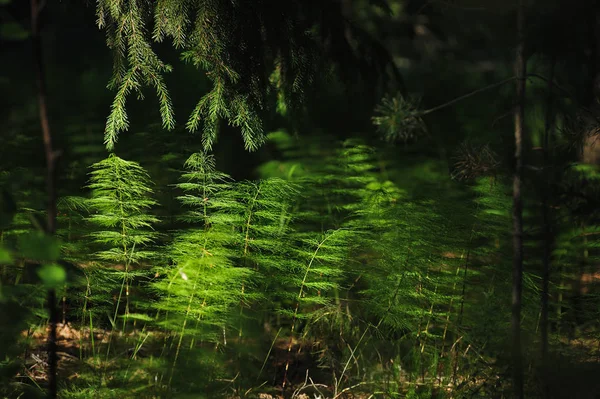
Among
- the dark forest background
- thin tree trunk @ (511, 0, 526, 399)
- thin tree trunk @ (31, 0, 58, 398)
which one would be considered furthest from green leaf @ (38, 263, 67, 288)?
thin tree trunk @ (511, 0, 526, 399)

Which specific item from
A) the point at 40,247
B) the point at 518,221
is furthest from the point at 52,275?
the point at 518,221

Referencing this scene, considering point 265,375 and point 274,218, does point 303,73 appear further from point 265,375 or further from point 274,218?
point 265,375

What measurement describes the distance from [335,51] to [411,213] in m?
0.97

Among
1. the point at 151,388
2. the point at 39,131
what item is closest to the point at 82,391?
the point at 151,388

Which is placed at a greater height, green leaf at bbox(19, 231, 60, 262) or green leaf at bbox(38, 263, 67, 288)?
Answer: green leaf at bbox(19, 231, 60, 262)

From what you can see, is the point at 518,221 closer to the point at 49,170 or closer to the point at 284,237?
the point at 284,237

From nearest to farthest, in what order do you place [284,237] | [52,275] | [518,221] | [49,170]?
[52,275]
[49,170]
[518,221]
[284,237]

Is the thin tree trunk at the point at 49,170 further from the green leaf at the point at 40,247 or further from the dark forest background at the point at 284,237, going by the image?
the green leaf at the point at 40,247

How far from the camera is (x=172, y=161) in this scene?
A: 12.6 feet

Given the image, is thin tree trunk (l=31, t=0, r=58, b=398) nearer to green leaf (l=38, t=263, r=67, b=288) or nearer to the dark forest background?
the dark forest background

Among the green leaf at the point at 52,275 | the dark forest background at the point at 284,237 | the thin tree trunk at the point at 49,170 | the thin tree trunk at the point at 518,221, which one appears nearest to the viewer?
the green leaf at the point at 52,275

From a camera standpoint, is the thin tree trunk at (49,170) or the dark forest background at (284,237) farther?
the dark forest background at (284,237)

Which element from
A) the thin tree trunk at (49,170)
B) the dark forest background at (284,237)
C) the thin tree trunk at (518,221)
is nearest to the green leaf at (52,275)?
the dark forest background at (284,237)

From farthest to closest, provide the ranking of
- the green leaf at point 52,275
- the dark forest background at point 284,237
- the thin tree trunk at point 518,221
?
1. the dark forest background at point 284,237
2. the thin tree trunk at point 518,221
3. the green leaf at point 52,275
